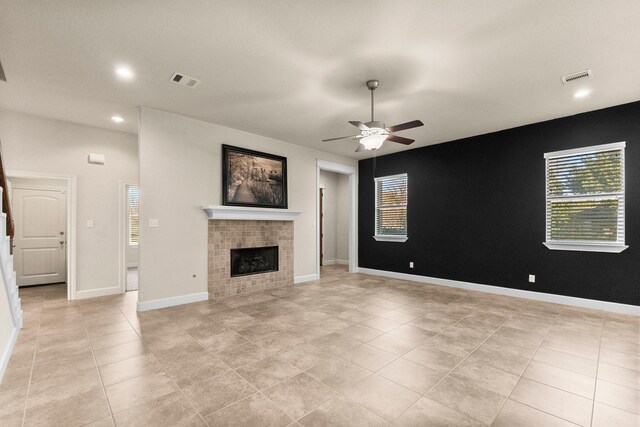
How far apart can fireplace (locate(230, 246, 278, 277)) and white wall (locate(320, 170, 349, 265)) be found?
3.21 m

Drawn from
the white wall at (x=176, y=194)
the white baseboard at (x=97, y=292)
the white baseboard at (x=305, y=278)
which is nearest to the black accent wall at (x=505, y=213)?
the white baseboard at (x=305, y=278)

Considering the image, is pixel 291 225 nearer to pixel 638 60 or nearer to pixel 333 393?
pixel 333 393

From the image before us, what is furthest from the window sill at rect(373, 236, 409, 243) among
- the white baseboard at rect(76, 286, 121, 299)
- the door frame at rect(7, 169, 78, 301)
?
the door frame at rect(7, 169, 78, 301)

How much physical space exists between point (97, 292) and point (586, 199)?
310 inches

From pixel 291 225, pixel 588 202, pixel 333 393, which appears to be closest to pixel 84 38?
pixel 333 393

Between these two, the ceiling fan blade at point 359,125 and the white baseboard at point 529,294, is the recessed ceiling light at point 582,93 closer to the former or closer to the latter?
the ceiling fan blade at point 359,125

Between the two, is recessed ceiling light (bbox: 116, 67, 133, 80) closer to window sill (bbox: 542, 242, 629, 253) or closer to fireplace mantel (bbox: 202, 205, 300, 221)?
fireplace mantel (bbox: 202, 205, 300, 221)

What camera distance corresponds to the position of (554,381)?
2285 millimetres

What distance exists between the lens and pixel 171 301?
14.3 feet

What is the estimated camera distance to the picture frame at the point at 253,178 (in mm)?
5004

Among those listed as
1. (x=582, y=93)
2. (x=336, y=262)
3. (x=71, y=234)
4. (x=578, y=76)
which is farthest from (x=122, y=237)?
(x=582, y=93)

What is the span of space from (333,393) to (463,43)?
124 inches

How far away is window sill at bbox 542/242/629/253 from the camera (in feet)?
13.3

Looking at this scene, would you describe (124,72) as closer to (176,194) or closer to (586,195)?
(176,194)
